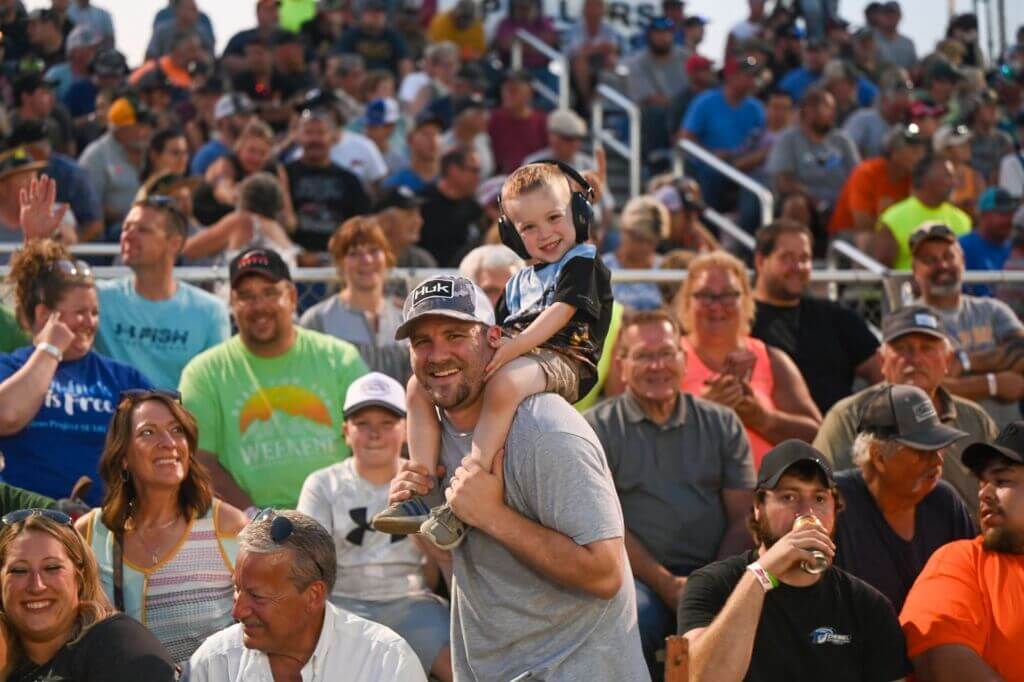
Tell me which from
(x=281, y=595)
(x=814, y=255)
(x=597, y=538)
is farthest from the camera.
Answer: (x=814, y=255)

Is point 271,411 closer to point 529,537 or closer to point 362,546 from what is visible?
point 362,546

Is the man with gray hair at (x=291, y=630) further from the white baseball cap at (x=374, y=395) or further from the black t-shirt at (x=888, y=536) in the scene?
the black t-shirt at (x=888, y=536)

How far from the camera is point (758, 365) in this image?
792 cm

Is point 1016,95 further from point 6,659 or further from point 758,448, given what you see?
point 6,659

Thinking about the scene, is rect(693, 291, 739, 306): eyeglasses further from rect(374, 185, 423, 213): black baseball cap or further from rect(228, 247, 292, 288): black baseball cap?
rect(374, 185, 423, 213): black baseball cap

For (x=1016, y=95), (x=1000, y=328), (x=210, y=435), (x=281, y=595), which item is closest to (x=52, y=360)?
(x=210, y=435)

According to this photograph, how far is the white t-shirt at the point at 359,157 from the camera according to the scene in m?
12.1

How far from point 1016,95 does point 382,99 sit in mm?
6648

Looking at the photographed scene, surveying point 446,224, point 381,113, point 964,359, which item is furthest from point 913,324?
point 381,113

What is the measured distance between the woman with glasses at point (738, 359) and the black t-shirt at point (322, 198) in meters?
3.19

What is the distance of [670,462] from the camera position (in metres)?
6.86

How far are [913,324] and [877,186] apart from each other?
492 centimetres

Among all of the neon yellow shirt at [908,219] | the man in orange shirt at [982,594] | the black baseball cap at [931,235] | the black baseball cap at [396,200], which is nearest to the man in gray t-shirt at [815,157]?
the neon yellow shirt at [908,219]

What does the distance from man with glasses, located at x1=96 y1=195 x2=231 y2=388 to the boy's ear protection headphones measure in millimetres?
3118
